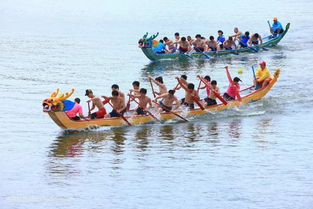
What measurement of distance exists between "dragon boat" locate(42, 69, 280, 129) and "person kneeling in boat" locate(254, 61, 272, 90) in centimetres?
40

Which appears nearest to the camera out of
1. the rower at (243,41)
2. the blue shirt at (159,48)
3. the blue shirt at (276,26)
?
the blue shirt at (159,48)

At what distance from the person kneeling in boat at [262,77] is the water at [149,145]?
800 millimetres

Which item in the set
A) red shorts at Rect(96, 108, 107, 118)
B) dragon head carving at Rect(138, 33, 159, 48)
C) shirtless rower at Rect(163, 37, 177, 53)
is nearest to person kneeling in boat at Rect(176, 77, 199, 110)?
red shorts at Rect(96, 108, 107, 118)

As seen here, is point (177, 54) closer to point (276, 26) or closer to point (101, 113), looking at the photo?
point (276, 26)

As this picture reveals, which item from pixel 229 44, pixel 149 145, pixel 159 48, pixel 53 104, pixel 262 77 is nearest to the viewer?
pixel 53 104

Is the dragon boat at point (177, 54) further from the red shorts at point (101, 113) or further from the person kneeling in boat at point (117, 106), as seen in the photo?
the red shorts at point (101, 113)

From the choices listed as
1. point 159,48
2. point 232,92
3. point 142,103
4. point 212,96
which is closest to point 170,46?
point 159,48

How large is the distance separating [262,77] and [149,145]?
27.6ft

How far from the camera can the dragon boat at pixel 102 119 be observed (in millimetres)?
23191

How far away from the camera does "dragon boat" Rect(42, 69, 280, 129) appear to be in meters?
23.2

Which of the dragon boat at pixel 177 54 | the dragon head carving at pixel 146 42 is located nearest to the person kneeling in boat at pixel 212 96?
the dragon boat at pixel 177 54

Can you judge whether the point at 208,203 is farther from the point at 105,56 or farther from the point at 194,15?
the point at 194,15

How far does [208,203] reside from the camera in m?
18.5

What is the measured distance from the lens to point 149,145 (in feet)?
77.0
